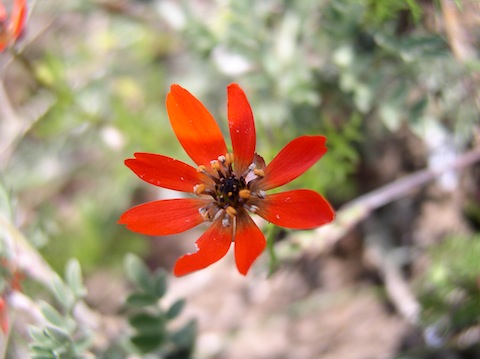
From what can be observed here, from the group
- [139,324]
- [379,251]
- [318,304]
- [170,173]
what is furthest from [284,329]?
[170,173]

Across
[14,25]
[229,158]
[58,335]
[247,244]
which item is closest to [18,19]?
[14,25]

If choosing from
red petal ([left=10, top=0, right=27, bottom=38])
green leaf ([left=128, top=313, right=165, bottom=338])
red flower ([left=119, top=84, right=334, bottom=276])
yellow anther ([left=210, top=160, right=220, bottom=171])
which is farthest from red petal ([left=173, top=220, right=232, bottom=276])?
red petal ([left=10, top=0, right=27, bottom=38])

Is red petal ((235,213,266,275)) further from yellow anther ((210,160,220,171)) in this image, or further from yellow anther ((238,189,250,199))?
yellow anther ((210,160,220,171))

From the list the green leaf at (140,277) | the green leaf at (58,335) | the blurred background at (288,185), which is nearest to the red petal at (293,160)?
Result: the blurred background at (288,185)

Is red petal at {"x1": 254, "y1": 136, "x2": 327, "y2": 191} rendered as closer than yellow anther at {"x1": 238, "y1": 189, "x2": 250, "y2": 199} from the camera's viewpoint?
Yes

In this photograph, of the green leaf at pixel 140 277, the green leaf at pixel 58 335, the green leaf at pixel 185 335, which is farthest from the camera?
the green leaf at pixel 185 335

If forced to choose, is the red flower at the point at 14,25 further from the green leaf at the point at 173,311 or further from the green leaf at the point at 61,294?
the green leaf at the point at 173,311

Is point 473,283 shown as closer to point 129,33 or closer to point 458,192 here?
point 458,192
